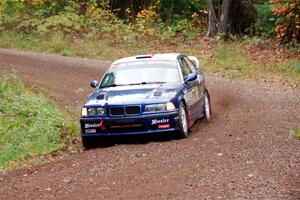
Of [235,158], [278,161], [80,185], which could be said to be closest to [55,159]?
[80,185]

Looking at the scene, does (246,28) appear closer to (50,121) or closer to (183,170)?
(50,121)

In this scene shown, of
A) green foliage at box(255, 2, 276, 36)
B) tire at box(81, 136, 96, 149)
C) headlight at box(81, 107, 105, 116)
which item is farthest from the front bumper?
green foliage at box(255, 2, 276, 36)

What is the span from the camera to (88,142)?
38.3 ft

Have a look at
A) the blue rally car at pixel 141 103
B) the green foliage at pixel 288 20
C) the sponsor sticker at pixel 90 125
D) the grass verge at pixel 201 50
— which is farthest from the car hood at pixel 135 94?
the green foliage at pixel 288 20

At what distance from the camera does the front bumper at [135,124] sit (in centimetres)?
1123

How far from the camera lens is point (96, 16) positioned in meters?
32.5

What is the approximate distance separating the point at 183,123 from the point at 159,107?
2.05ft

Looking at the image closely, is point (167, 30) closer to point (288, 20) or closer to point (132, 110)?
point (288, 20)

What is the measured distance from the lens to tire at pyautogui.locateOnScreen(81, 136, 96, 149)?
11.6m

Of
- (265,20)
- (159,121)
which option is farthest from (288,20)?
(159,121)

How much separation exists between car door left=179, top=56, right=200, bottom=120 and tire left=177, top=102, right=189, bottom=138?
334mm

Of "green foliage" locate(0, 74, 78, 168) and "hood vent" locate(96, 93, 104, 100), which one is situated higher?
"hood vent" locate(96, 93, 104, 100)

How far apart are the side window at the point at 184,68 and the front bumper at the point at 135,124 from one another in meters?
1.92

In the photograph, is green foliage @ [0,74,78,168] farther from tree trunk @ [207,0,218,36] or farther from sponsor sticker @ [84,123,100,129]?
tree trunk @ [207,0,218,36]
